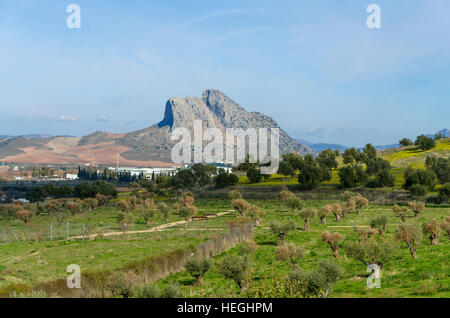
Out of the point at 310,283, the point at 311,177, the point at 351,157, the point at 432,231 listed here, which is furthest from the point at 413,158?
the point at 310,283

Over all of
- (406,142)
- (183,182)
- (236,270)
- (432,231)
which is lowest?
(183,182)

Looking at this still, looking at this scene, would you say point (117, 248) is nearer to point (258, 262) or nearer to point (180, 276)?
point (180, 276)

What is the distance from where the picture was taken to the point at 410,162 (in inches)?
5566

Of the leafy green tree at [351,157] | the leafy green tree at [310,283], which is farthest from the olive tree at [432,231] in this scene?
the leafy green tree at [351,157]

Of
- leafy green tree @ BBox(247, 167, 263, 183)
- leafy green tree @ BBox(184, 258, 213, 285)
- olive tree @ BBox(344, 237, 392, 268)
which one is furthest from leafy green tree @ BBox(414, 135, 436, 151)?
leafy green tree @ BBox(184, 258, 213, 285)

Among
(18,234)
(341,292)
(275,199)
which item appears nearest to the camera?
(341,292)

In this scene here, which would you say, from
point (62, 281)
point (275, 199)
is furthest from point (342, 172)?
point (62, 281)

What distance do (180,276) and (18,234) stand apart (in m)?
25.3

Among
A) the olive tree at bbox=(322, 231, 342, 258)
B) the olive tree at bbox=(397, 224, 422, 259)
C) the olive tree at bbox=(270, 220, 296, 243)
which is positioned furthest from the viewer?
the olive tree at bbox=(270, 220, 296, 243)

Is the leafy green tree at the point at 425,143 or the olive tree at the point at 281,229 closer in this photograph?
the olive tree at the point at 281,229

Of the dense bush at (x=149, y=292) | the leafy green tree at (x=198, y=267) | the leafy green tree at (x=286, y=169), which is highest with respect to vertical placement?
the leafy green tree at (x=286, y=169)

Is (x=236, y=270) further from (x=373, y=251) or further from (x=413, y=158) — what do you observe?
(x=413, y=158)

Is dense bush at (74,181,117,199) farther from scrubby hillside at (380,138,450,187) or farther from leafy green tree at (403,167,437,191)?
scrubby hillside at (380,138,450,187)

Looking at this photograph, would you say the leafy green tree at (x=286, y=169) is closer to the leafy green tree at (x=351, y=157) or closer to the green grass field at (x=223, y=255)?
the leafy green tree at (x=351, y=157)
